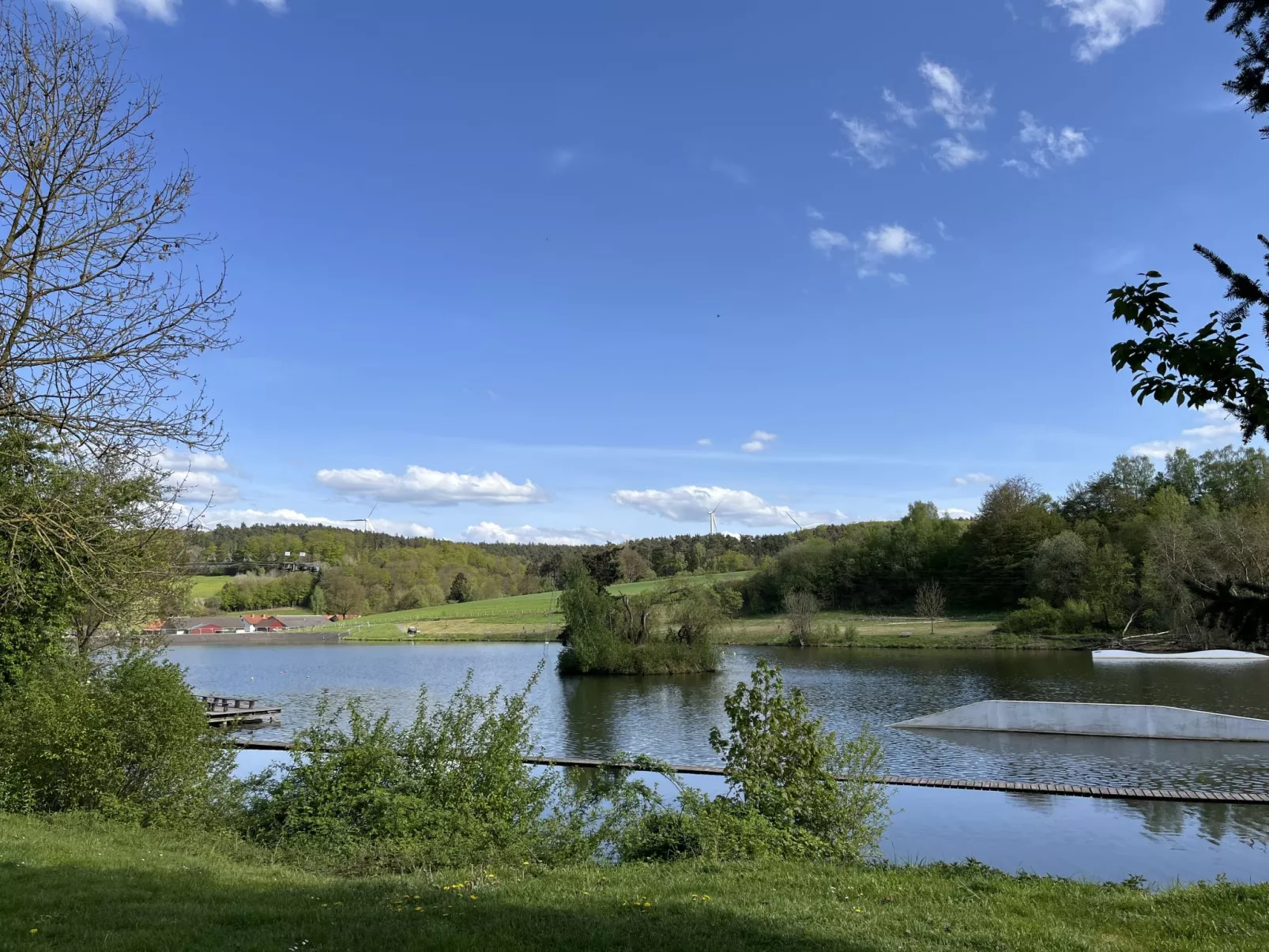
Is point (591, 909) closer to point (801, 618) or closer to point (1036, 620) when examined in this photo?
point (801, 618)

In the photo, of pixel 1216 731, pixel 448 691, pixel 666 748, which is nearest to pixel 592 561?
pixel 448 691

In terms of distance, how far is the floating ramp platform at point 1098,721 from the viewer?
2333cm

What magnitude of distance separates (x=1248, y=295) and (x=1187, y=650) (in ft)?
198

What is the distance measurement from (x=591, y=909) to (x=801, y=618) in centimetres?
6290

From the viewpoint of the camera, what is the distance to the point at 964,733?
25500 mm

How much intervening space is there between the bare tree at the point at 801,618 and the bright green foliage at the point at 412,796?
57.2 meters

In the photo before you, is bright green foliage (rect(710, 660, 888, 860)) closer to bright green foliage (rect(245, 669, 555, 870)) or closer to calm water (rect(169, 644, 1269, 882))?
calm water (rect(169, 644, 1269, 882))

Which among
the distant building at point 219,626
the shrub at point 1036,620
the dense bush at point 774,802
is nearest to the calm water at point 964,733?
the dense bush at point 774,802

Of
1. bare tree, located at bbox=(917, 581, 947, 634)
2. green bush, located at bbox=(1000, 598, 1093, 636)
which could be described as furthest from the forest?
bare tree, located at bbox=(917, 581, 947, 634)

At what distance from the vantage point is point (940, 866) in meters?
9.33

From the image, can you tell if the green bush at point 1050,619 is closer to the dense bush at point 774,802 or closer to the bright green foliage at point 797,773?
the dense bush at point 774,802

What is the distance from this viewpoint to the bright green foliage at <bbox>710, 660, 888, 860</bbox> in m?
11.4

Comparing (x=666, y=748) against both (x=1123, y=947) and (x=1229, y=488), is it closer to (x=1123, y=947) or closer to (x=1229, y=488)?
(x=1123, y=947)

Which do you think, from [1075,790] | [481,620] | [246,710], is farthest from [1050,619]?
[481,620]
